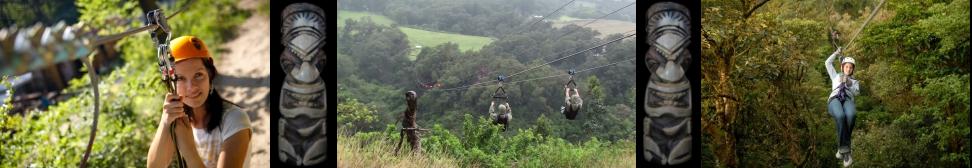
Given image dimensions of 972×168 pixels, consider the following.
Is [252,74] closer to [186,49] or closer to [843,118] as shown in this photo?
[186,49]

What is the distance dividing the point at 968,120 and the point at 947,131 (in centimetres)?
12

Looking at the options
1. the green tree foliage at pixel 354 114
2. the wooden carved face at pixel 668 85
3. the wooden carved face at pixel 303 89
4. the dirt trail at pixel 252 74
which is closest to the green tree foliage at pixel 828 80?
the wooden carved face at pixel 668 85

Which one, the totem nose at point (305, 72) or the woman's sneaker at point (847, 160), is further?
the woman's sneaker at point (847, 160)

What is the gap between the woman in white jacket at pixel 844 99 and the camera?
604 cm

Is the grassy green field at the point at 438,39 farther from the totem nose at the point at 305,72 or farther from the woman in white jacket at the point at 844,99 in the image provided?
the woman in white jacket at the point at 844,99

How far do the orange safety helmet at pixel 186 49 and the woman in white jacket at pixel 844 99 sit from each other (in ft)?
10.4

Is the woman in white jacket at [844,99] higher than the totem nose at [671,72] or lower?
lower

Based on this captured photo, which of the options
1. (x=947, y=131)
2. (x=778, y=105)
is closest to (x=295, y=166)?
(x=778, y=105)

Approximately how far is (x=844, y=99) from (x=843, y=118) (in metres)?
0.10

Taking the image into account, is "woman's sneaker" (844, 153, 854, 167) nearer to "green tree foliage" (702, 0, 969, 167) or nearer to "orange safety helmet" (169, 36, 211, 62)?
"green tree foliage" (702, 0, 969, 167)

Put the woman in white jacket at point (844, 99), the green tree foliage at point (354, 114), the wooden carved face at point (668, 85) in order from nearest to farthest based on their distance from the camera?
the wooden carved face at point (668, 85)
the woman in white jacket at point (844, 99)
the green tree foliage at point (354, 114)

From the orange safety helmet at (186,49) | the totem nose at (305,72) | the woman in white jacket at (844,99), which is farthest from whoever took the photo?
the woman in white jacket at (844,99)

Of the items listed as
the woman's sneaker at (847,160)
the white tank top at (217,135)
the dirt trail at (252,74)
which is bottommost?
the woman's sneaker at (847,160)

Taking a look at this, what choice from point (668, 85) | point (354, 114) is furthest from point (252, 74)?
point (668, 85)
